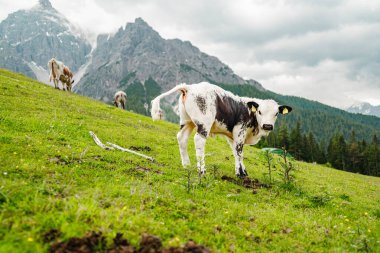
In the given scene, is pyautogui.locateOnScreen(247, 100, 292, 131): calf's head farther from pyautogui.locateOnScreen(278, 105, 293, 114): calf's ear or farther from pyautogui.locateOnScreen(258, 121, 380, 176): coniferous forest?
pyautogui.locateOnScreen(258, 121, 380, 176): coniferous forest

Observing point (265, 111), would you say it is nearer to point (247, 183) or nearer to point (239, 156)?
point (239, 156)

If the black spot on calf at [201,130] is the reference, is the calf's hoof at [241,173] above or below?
below

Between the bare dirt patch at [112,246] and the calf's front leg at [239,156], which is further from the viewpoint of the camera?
the calf's front leg at [239,156]

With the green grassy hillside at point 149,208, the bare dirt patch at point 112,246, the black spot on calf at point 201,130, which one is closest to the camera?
the bare dirt patch at point 112,246

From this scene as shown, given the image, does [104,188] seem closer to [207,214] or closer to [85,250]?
[207,214]

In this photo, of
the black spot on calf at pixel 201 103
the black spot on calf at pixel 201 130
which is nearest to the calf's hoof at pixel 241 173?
the black spot on calf at pixel 201 130

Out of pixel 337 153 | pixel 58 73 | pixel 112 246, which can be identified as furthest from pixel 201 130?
pixel 337 153

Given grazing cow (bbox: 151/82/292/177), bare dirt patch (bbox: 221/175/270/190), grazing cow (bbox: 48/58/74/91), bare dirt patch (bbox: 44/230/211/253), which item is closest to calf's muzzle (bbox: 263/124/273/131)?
grazing cow (bbox: 151/82/292/177)

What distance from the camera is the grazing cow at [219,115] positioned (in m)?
12.1

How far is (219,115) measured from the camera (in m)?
12.7

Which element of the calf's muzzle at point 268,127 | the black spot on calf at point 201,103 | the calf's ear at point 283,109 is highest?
the calf's ear at point 283,109

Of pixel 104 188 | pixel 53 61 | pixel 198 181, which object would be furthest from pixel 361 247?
pixel 53 61

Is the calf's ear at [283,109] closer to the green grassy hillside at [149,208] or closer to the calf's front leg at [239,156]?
the calf's front leg at [239,156]

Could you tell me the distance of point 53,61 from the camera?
127 feet
